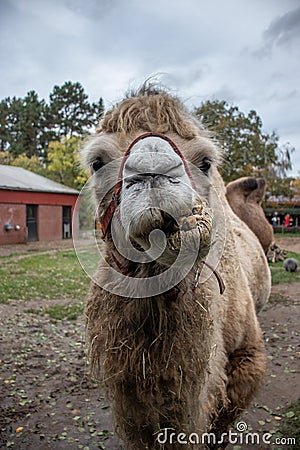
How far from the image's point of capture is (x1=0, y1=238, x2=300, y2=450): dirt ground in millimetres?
3338

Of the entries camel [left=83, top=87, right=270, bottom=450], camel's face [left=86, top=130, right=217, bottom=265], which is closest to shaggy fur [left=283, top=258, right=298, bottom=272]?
camel [left=83, top=87, right=270, bottom=450]

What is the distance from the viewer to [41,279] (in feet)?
33.2

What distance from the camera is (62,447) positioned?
10.5 feet

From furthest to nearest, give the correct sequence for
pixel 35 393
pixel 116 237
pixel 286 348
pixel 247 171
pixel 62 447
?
pixel 247 171 < pixel 286 348 < pixel 35 393 < pixel 62 447 < pixel 116 237

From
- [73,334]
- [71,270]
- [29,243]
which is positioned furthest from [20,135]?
[73,334]

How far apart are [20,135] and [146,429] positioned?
49.2 meters

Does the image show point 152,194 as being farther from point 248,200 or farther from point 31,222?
point 31,222

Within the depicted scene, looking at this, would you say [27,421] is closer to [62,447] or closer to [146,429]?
[62,447]

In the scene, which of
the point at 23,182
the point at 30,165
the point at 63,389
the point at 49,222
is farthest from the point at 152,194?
the point at 30,165

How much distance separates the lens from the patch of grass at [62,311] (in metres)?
6.82

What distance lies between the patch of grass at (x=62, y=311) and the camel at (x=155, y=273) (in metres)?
4.88

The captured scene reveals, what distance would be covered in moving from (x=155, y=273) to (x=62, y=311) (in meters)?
5.88

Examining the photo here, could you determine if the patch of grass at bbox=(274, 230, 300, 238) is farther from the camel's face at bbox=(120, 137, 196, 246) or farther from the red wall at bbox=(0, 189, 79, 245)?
the camel's face at bbox=(120, 137, 196, 246)

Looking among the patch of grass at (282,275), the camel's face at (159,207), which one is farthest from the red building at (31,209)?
the camel's face at (159,207)
